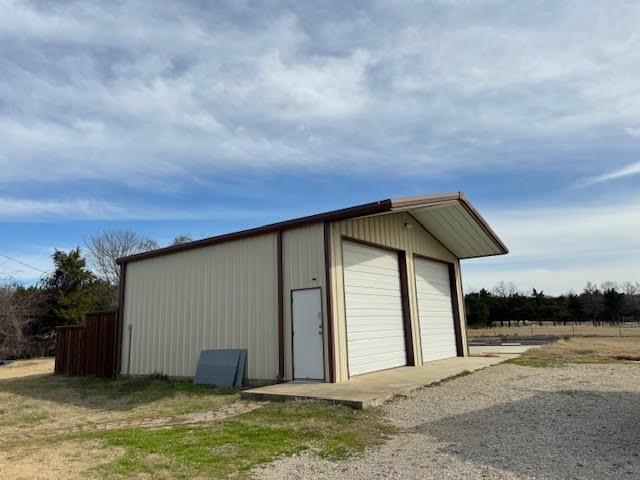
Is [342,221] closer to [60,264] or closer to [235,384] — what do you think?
[235,384]

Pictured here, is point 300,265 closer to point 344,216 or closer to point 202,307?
point 344,216

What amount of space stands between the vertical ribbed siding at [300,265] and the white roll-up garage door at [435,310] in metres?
4.56

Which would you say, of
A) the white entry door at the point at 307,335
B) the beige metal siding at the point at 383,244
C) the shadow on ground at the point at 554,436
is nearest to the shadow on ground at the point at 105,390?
the white entry door at the point at 307,335

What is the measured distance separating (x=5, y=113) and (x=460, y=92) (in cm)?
958

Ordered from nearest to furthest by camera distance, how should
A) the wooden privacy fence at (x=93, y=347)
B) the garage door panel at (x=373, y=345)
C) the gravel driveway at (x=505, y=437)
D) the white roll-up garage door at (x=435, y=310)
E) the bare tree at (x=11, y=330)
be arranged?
the gravel driveway at (x=505, y=437), the garage door panel at (x=373, y=345), the white roll-up garage door at (x=435, y=310), the wooden privacy fence at (x=93, y=347), the bare tree at (x=11, y=330)

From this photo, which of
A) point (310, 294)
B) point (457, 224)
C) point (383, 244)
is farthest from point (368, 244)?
point (457, 224)

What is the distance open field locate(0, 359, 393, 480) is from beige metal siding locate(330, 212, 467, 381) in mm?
2349

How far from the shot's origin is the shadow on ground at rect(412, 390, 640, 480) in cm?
425

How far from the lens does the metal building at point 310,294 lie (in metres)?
9.46

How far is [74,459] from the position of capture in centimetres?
484

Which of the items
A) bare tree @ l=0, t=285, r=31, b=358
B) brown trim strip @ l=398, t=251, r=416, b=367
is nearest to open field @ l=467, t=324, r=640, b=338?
brown trim strip @ l=398, t=251, r=416, b=367

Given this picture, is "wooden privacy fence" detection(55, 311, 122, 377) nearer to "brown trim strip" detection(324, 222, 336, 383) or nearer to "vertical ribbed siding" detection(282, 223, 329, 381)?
"vertical ribbed siding" detection(282, 223, 329, 381)

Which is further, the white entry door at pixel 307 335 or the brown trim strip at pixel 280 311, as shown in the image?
the brown trim strip at pixel 280 311

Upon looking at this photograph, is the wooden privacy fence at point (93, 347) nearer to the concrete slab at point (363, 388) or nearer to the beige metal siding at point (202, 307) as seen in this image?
the beige metal siding at point (202, 307)
